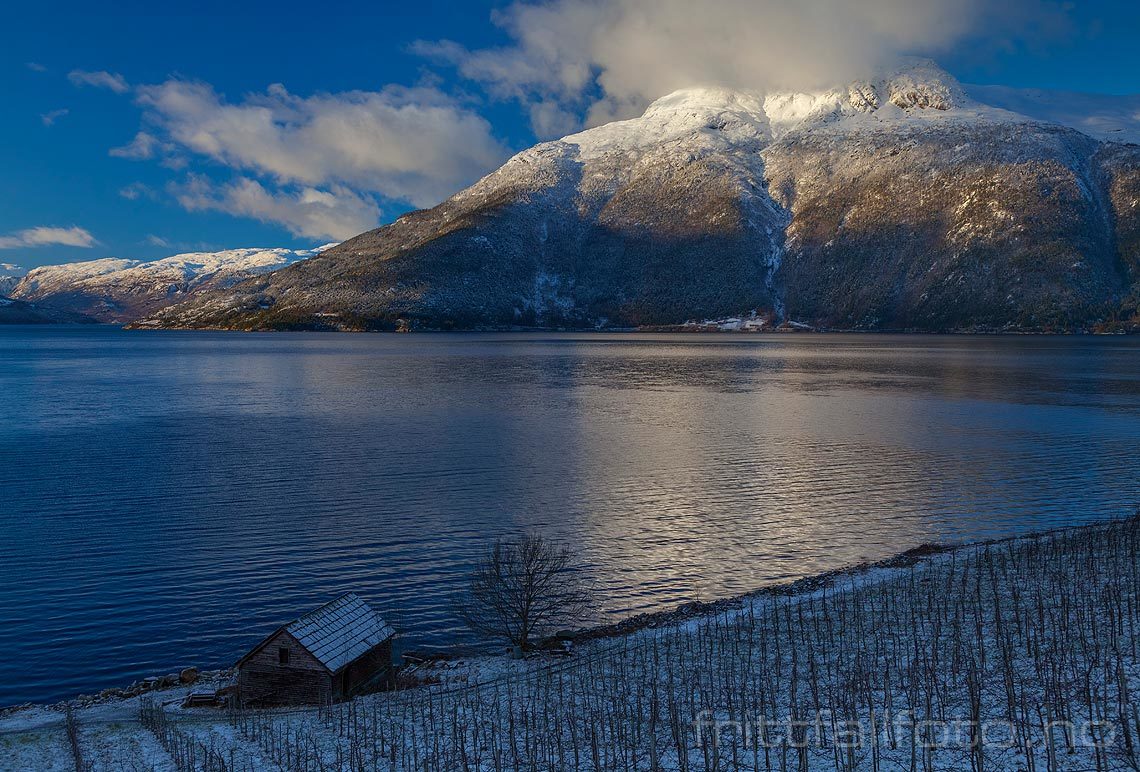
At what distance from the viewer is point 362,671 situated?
1116 inches

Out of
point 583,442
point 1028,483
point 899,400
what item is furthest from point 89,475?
point 899,400

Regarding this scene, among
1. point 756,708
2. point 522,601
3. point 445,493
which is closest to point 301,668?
point 522,601

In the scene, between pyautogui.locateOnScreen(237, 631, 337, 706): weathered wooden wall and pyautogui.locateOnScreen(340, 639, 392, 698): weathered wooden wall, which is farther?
pyautogui.locateOnScreen(340, 639, 392, 698): weathered wooden wall

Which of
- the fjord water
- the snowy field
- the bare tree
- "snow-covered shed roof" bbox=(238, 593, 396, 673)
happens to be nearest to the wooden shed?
"snow-covered shed roof" bbox=(238, 593, 396, 673)

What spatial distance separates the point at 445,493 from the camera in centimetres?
5897

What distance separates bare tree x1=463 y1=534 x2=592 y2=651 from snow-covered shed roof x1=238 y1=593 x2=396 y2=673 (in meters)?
5.13

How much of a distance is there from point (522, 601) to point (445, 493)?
26569mm

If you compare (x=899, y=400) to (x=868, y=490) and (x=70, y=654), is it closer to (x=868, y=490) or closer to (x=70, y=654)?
(x=868, y=490)

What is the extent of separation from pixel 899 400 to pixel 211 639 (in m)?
102

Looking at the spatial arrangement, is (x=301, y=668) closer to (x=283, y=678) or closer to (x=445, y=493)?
(x=283, y=678)

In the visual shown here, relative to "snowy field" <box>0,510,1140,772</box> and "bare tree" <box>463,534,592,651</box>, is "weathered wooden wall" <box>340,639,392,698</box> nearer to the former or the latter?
"snowy field" <box>0,510,1140,772</box>

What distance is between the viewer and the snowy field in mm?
19125

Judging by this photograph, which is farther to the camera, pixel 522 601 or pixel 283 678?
pixel 522 601

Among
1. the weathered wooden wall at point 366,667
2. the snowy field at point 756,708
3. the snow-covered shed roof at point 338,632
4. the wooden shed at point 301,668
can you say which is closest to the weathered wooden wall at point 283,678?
the wooden shed at point 301,668
